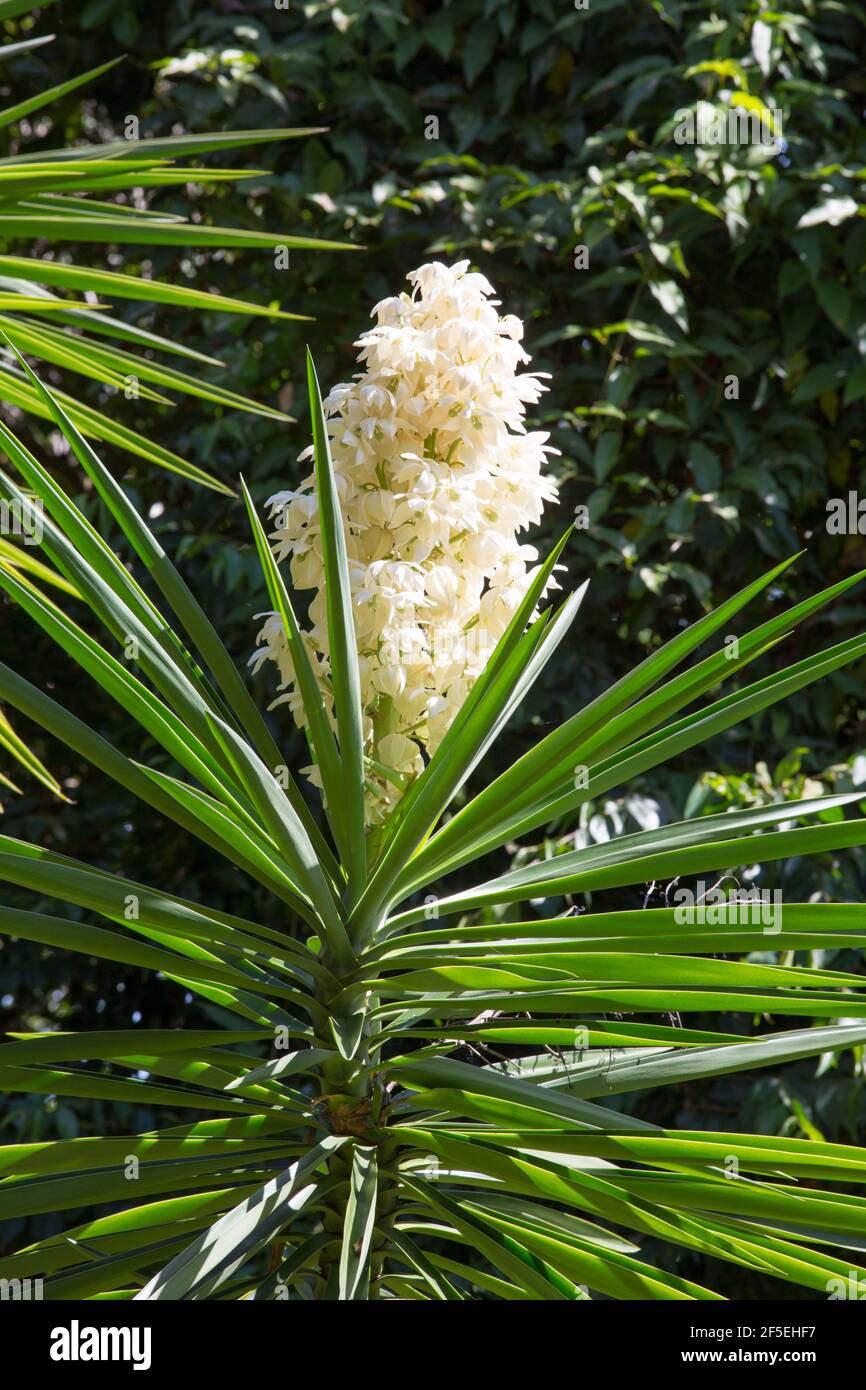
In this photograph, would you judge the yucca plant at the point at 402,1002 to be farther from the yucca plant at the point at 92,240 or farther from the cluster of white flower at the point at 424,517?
the yucca plant at the point at 92,240

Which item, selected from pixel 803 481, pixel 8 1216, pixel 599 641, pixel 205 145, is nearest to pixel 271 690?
pixel 599 641

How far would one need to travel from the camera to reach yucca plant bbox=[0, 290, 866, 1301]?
786 millimetres

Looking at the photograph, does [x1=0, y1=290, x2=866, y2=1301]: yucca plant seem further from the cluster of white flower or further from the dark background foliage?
the dark background foliage

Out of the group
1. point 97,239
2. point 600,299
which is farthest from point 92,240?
point 600,299

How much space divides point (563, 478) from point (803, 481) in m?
0.50

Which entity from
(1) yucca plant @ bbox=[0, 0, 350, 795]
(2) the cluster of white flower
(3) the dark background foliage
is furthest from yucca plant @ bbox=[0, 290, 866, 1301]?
(3) the dark background foliage

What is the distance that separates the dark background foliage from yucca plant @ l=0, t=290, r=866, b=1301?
1.34 metres

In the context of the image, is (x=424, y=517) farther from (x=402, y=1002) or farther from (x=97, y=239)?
(x=97, y=239)

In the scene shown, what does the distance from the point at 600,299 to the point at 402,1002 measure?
2.04 metres

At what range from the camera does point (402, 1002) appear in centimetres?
92

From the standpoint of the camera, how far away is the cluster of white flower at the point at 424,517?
987 millimetres

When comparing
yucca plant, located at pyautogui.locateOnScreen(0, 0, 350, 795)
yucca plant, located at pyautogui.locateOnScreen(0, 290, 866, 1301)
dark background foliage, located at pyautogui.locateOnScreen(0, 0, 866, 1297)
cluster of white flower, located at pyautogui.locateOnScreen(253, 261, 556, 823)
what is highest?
dark background foliage, located at pyautogui.locateOnScreen(0, 0, 866, 1297)

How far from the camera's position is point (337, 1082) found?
3.03 feet
